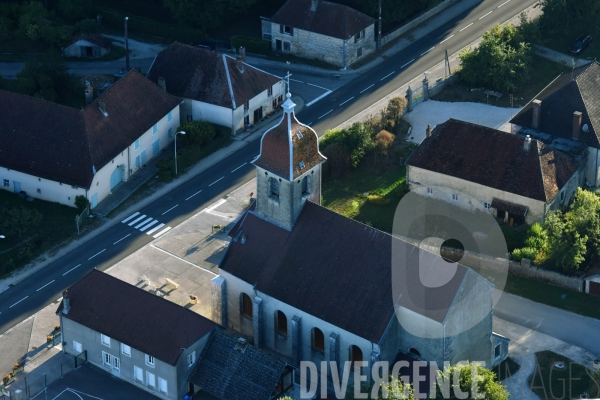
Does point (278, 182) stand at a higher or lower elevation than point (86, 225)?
higher

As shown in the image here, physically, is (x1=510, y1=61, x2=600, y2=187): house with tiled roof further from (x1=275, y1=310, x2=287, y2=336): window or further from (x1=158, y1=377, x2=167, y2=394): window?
(x1=158, y1=377, x2=167, y2=394): window

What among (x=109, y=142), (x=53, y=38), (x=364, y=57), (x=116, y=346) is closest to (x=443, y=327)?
(x=116, y=346)

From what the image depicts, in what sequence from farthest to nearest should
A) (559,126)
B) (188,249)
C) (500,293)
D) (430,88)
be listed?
(430,88), (559,126), (188,249), (500,293)

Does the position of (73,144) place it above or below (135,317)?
above

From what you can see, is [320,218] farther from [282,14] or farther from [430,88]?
[282,14]

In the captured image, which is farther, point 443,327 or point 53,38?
point 53,38

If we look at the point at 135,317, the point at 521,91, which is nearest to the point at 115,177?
the point at 135,317

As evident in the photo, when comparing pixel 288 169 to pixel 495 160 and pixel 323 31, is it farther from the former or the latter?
pixel 323 31
